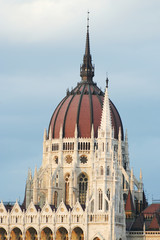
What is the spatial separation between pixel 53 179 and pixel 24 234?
49.3 feet

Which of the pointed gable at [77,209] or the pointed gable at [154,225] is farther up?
the pointed gable at [77,209]

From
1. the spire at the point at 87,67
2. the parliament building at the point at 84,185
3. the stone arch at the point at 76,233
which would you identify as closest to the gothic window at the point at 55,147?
the parliament building at the point at 84,185

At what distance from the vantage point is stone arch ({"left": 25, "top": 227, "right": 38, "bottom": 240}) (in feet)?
377

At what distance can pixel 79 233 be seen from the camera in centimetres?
11294

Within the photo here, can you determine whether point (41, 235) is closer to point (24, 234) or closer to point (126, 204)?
point (24, 234)

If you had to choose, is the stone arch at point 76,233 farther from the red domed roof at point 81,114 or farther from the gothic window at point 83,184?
the red domed roof at point 81,114

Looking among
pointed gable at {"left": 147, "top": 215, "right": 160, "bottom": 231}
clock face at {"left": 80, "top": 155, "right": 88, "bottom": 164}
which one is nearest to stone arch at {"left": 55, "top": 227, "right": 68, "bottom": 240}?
pointed gable at {"left": 147, "top": 215, "right": 160, "bottom": 231}

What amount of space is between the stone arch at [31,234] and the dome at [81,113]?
20.4 m

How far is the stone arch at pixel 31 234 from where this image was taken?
4525 inches

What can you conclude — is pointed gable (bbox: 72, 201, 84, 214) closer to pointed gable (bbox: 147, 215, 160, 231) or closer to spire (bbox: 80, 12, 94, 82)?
pointed gable (bbox: 147, 215, 160, 231)

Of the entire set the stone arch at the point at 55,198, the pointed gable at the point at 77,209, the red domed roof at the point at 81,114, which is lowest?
the pointed gable at the point at 77,209

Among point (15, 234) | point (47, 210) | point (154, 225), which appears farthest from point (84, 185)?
point (154, 225)

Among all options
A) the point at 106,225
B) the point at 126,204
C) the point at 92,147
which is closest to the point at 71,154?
the point at 92,147

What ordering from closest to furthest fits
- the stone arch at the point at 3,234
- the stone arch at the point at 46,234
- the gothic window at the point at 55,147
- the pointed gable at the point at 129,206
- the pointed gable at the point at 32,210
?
the stone arch at the point at 46,234 → the pointed gable at the point at 32,210 → the pointed gable at the point at 129,206 → the stone arch at the point at 3,234 → the gothic window at the point at 55,147
